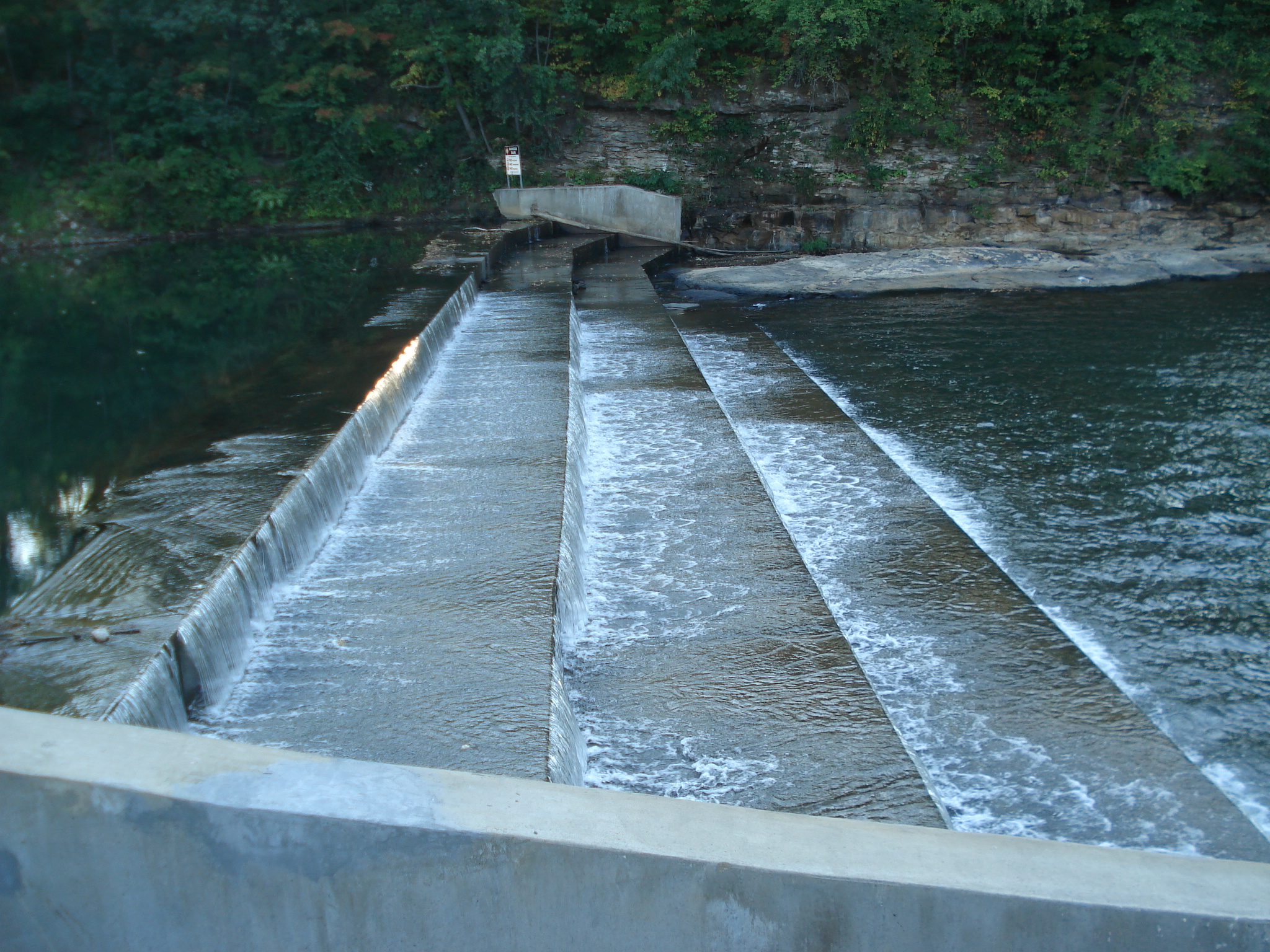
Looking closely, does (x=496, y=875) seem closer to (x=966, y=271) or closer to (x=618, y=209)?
(x=966, y=271)

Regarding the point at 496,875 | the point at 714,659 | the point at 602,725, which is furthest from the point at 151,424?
the point at 496,875

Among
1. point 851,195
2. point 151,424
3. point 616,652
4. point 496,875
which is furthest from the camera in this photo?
point 851,195

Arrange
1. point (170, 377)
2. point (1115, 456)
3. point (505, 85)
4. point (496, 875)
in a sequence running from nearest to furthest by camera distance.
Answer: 1. point (496, 875)
2. point (1115, 456)
3. point (170, 377)
4. point (505, 85)

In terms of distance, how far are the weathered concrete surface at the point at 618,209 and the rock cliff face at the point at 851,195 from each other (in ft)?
2.78

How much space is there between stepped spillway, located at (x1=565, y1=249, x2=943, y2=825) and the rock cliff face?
48.4 feet

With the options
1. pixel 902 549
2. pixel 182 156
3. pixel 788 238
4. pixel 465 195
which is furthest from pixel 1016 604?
pixel 182 156

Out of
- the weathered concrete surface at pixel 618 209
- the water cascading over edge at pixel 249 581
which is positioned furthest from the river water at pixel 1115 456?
the weathered concrete surface at pixel 618 209

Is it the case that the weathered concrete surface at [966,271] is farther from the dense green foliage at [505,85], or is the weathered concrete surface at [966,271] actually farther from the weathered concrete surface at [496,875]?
the weathered concrete surface at [496,875]

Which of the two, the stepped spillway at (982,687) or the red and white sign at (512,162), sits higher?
the red and white sign at (512,162)

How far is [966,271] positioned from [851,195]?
5768mm

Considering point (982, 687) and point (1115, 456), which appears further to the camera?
point (1115, 456)

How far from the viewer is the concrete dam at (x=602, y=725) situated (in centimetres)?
185

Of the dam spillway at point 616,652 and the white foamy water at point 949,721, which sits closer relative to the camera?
the dam spillway at point 616,652

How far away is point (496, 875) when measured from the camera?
1.87 m
